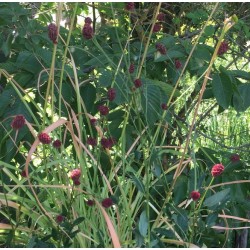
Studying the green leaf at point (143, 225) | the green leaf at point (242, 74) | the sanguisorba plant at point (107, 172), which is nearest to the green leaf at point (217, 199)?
the sanguisorba plant at point (107, 172)

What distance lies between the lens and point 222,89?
1.80 m

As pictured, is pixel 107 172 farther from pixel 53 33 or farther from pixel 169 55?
pixel 53 33

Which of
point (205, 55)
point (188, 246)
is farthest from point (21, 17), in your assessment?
point (188, 246)

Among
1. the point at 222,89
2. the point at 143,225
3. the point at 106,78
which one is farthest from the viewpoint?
the point at 222,89

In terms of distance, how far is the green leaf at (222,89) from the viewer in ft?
5.83

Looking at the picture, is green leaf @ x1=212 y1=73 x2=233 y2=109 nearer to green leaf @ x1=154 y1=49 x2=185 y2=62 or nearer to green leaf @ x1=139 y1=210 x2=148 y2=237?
green leaf @ x1=154 y1=49 x2=185 y2=62

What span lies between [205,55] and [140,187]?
25.3 inches

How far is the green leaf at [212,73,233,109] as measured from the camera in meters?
1.78

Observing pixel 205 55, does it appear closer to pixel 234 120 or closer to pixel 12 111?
pixel 12 111

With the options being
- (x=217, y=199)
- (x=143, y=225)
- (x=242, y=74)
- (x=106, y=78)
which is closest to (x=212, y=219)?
(x=217, y=199)

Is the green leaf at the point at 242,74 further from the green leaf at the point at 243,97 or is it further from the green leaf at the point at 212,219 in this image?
A: the green leaf at the point at 212,219

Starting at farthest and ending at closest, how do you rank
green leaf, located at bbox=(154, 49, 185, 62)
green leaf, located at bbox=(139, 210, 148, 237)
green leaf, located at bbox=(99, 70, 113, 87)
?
1. green leaf, located at bbox=(154, 49, 185, 62)
2. green leaf, located at bbox=(99, 70, 113, 87)
3. green leaf, located at bbox=(139, 210, 148, 237)

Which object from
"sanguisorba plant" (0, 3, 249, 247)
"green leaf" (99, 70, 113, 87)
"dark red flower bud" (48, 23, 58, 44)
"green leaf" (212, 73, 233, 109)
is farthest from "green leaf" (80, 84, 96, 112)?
"dark red flower bud" (48, 23, 58, 44)

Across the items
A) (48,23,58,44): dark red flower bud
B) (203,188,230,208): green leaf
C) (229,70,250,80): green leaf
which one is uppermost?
(48,23,58,44): dark red flower bud
